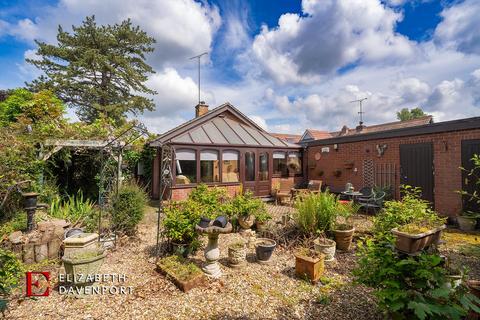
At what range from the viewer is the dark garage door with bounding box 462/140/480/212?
5.85 m

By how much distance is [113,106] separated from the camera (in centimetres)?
1595

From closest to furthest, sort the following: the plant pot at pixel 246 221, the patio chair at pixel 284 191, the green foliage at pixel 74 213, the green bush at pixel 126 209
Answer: the green bush at pixel 126 209, the green foliage at pixel 74 213, the plant pot at pixel 246 221, the patio chair at pixel 284 191

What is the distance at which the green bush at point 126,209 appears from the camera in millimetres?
4820

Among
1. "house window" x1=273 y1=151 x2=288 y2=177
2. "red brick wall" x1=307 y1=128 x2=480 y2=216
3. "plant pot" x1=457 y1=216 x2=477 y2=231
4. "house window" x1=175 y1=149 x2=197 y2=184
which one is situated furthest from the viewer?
"house window" x1=273 y1=151 x2=288 y2=177

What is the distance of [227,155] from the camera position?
936cm

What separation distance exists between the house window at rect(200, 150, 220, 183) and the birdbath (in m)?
Answer: 5.48

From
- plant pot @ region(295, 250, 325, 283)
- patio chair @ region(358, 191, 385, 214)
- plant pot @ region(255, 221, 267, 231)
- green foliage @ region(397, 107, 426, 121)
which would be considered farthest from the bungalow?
green foliage @ region(397, 107, 426, 121)

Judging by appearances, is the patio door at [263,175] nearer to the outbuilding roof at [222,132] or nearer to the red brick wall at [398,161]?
the outbuilding roof at [222,132]

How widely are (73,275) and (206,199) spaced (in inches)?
103

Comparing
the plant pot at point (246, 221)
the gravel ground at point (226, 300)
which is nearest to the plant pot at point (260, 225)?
the plant pot at point (246, 221)

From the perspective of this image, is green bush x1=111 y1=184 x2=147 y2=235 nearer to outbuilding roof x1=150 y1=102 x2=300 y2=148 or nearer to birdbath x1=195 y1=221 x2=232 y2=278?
birdbath x1=195 y1=221 x2=232 y2=278

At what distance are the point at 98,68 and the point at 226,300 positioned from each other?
17.9 meters

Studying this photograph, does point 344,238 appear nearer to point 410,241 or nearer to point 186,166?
point 410,241

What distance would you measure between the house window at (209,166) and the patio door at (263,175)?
1976 millimetres
